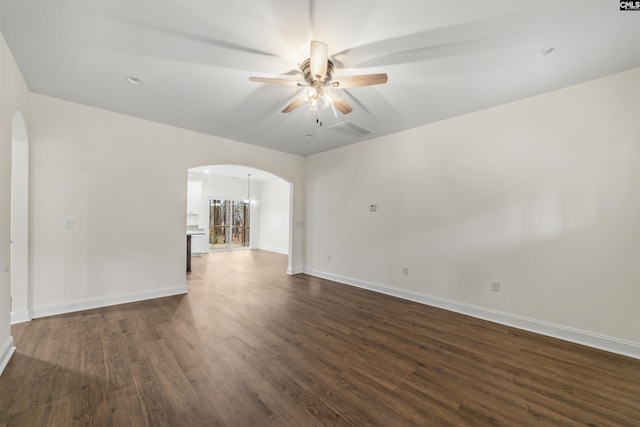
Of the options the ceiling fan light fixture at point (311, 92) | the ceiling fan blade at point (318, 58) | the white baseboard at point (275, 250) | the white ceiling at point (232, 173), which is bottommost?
the white baseboard at point (275, 250)

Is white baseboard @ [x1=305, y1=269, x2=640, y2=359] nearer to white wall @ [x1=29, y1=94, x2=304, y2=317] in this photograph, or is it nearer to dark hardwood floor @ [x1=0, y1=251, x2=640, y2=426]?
dark hardwood floor @ [x1=0, y1=251, x2=640, y2=426]

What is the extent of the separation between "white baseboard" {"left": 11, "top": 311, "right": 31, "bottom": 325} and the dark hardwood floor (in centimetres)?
17

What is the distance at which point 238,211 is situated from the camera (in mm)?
10227

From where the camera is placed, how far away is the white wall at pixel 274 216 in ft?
31.1

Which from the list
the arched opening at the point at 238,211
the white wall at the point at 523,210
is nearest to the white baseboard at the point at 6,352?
the white wall at the point at 523,210

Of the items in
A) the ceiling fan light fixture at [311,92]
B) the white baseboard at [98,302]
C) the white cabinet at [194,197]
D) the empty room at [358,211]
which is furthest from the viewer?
the white cabinet at [194,197]

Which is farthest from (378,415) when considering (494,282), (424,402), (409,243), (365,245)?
(365,245)

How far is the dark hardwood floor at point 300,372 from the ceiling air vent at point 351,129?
2.84m

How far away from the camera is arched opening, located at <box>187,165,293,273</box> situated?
897cm

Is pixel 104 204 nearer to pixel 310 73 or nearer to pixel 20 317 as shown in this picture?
pixel 20 317

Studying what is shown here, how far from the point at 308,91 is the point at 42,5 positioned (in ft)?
6.61

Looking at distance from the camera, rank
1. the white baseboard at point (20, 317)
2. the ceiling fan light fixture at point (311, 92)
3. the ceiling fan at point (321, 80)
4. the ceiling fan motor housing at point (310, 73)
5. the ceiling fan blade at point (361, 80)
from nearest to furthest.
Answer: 1. the ceiling fan at point (321, 80)
2. the ceiling fan blade at point (361, 80)
3. the ceiling fan motor housing at point (310, 73)
4. the ceiling fan light fixture at point (311, 92)
5. the white baseboard at point (20, 317)

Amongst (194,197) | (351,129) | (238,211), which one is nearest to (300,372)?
(351,129)

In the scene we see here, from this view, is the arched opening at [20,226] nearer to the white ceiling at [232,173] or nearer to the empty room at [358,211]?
the empty room at [358,211]
